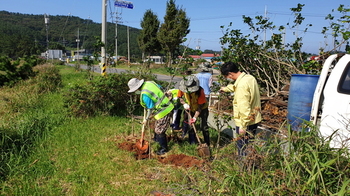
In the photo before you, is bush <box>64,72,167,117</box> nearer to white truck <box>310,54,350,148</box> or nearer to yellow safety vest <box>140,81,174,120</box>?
yellow safety vest <box>140,81,174,120</box>

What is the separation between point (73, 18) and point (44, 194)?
295 ft

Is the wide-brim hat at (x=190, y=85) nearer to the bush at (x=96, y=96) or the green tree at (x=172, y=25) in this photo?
the bush at (x=96, y=96)

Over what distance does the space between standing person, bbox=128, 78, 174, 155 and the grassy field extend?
639 mm

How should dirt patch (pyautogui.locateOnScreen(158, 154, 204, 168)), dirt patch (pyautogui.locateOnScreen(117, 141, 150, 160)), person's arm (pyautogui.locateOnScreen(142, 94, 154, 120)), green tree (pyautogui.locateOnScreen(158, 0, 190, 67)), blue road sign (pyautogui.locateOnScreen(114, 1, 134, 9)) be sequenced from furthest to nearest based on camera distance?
green tree (pyautogui.locateOnScreen(158, 0, 190, 67)) < blue road sign (pyautogui.locateOnScreen(114, 1, 134, 9)) < dirt patch (pyautogui.locateOnScreen(117, 141, 150, 160)) < person's arm (pyautogui.locateOnScreen(142, 94, 154, 120)) < dirt patch (pyautogui.locateOnScreen(158, 154, 204, 168))

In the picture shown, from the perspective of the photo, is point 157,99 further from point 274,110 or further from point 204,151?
point 274,110

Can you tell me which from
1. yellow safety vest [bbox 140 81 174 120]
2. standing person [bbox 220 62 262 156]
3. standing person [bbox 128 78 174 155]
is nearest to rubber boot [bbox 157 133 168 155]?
standing person [bbox 128 78 174 155]

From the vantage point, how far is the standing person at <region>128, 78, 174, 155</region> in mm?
4469

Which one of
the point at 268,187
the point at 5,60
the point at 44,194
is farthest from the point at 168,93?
the point at 5,60

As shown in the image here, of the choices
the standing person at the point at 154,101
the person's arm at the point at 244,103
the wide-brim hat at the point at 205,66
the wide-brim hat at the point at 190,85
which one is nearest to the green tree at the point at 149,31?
the wide-brim hat at the point at 205,66

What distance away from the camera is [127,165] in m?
4.27

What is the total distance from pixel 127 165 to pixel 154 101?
1.12 metres

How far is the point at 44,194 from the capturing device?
341 centimetres

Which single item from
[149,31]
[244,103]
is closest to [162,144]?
[244,103]

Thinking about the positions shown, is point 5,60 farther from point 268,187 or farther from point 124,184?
point 268,187
